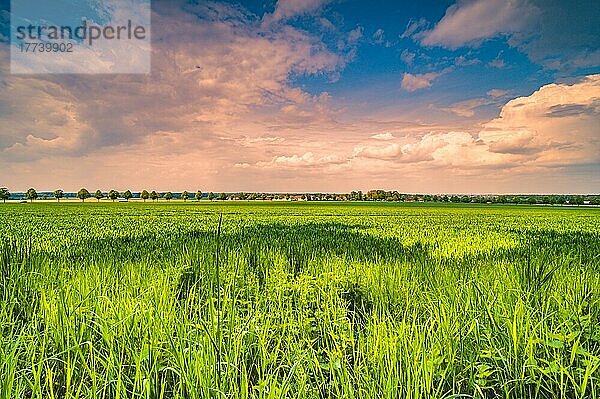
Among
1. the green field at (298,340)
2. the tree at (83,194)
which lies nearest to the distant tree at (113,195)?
the tree at (83,194)

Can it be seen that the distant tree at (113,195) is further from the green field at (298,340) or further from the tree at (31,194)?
the green field at (298,340)

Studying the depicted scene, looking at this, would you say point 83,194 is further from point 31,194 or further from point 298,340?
point 298,340

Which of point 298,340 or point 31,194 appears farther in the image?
point 31,194

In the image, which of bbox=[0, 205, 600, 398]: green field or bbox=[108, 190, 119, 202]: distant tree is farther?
bbox=[108, 190, 119, 202]: distant tree

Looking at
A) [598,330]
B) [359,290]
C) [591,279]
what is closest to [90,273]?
[359,290]

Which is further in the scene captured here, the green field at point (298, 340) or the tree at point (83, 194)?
the tree at point (83, 194)

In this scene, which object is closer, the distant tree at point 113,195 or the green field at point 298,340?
the green field at point 298,340

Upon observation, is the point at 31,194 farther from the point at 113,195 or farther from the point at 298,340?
the point at 298,340

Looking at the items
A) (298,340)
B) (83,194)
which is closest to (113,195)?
(83,194)

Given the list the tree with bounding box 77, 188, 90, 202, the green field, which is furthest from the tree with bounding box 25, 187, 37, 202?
the green field

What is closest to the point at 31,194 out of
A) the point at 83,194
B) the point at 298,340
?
the point at 83,194

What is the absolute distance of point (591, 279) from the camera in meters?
4.69

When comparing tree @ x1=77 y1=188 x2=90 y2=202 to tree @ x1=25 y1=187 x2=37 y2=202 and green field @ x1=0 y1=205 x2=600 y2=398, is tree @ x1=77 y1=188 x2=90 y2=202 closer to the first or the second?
tree @ x1=25 y1=187 x2=37 y2=202

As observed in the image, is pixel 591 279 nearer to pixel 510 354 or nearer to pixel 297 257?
pixel 510 354
